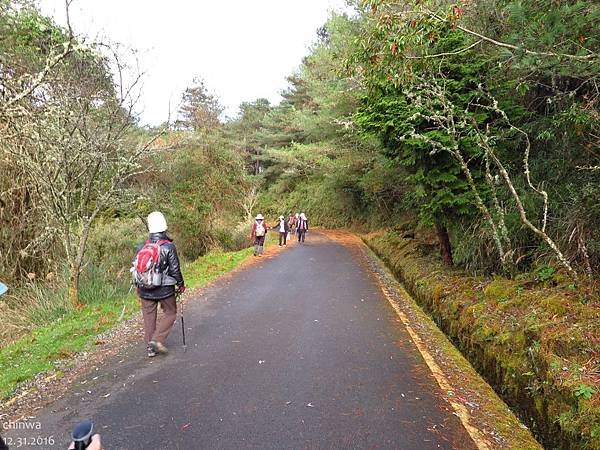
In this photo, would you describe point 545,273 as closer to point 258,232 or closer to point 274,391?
point 274,391

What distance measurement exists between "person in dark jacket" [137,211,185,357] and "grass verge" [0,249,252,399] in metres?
1.29


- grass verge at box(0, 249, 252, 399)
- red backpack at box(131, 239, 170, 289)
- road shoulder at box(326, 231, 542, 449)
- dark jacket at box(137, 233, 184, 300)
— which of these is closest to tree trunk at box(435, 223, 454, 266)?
road shoulder at box(326, 231, 542, 449)

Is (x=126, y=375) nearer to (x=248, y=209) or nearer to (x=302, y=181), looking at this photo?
(x=248, y=209)

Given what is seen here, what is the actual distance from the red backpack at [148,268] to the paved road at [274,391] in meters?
1.05

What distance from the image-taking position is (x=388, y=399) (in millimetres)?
4176

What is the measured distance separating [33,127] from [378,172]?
14.0 metres

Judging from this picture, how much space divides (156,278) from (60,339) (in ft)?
8.36

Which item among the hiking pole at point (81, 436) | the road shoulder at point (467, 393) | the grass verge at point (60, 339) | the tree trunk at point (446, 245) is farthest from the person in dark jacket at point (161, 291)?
the tree trunk at point (446, 245)

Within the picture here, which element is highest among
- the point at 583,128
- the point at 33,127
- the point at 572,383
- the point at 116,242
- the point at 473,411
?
the point at 33,127

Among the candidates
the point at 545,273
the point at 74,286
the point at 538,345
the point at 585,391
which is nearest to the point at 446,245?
the point at 545,273

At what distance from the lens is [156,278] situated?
5.30 m

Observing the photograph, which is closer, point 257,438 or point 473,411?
point 257,438

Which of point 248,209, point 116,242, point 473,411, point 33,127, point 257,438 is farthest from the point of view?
point 248,209

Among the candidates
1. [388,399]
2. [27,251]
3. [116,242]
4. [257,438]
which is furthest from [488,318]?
[116,242]
